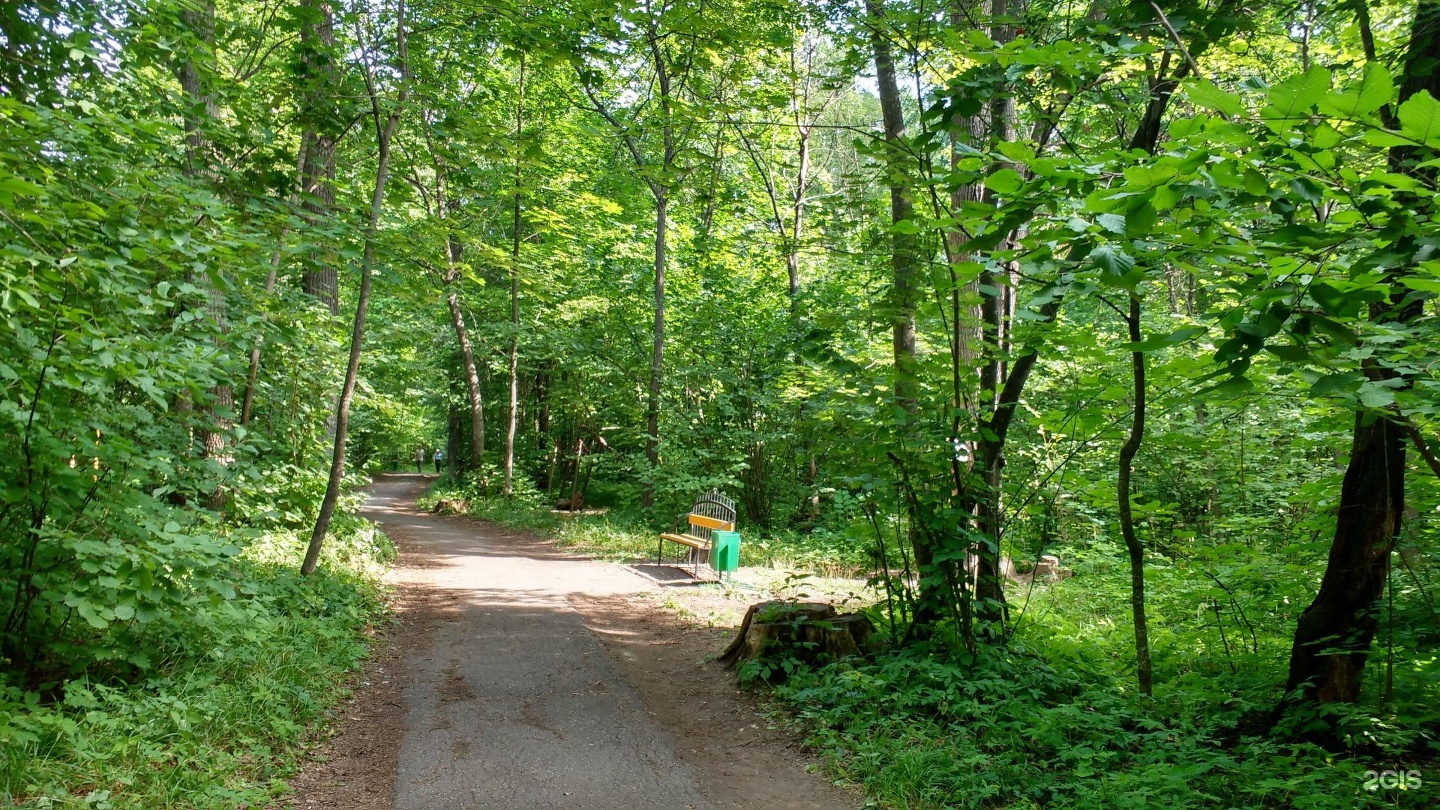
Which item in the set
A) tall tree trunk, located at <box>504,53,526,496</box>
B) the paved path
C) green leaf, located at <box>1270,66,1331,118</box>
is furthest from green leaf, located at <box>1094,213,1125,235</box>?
tall tree trunk, located at <box>504,53,526,496</box>

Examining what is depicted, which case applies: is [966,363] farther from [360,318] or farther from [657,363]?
[657,363]

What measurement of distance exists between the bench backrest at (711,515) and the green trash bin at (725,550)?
61 centimetres

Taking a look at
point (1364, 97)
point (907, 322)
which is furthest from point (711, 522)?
point (1364, 97)

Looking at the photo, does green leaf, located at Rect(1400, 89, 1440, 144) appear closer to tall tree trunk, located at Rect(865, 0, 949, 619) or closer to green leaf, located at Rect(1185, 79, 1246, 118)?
green leaf, located at Rect(1185, 79, 1246, 118)

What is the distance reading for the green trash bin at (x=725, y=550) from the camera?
1021cm

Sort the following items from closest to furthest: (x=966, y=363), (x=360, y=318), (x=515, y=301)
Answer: (x=966, y=363) → (x=360, y=318) → (x=515, y=301)

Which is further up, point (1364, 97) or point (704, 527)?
point (1364, 97)

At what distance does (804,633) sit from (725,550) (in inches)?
163

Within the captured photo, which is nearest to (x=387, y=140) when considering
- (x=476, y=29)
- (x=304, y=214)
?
(x=476, y=29)

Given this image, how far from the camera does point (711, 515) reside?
12148 millimetres

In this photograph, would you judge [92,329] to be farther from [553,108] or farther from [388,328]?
[553,108]

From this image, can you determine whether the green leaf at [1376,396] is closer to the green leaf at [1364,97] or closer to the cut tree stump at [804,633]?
the green leaf at [1364,97]

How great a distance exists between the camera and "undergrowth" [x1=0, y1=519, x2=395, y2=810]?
11.2 feet

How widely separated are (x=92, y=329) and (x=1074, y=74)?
5232mm
